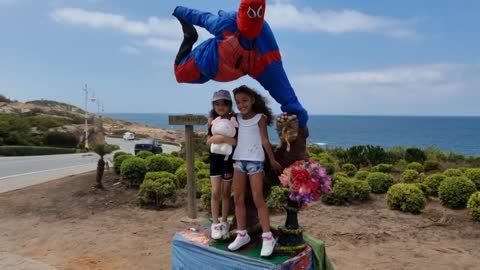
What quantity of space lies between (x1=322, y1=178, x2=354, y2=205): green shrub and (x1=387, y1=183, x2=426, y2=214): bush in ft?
2.42

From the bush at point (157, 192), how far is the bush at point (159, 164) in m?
1.57

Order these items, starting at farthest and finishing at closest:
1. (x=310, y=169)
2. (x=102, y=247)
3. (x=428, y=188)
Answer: (x=428, y=188) → (x=102, y=247) → (x=310, y=169)

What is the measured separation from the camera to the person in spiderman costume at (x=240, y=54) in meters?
3.45

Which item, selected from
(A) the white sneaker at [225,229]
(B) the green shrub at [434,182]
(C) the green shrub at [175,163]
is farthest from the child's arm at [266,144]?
(C) the green shrub at [175,163]

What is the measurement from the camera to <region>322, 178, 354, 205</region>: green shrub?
8602 millimetres

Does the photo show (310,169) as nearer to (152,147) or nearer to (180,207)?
(180,207)

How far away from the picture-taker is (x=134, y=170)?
1080 centimetres

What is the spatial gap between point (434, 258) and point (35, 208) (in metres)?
7.69

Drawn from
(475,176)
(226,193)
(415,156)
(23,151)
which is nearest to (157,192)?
(226,193)

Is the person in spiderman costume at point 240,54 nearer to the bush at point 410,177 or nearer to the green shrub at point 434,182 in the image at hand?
the green shrub at point 434,182

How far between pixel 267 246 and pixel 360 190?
5609 millimetres

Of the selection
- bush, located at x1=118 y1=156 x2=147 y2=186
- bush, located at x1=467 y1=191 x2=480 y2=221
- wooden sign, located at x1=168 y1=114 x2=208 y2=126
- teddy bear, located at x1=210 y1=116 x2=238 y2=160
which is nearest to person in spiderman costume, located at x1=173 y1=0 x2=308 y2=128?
teddy bear, located at x1=210 y1=116 x2=238 y2=160

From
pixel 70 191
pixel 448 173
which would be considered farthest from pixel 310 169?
pixel 70 191

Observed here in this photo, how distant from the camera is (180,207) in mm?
9156
